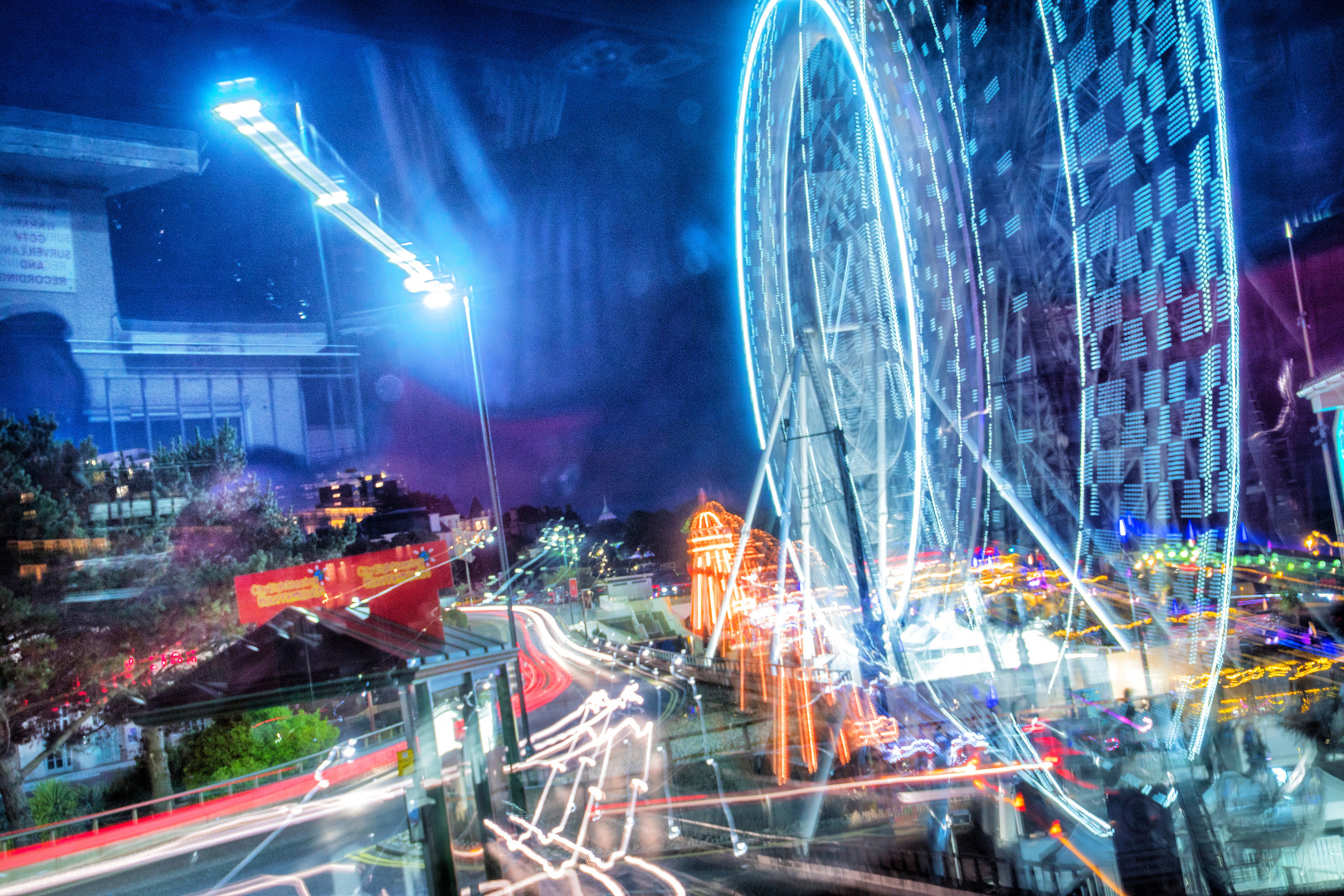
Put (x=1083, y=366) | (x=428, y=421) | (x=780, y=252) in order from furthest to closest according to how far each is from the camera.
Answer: (x=428, y=421), (x=780, y=252), (x=1083, y=366)

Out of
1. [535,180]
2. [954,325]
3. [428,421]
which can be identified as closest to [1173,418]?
[954,325]

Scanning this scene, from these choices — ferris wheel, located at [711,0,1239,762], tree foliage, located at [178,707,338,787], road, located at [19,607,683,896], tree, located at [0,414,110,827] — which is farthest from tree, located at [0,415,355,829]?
ferris wheel, located at [711,0,1239,762]

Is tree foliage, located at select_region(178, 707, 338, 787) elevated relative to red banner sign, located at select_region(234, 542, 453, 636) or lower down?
lower down

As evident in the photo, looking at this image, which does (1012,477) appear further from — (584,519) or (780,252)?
(584,519)

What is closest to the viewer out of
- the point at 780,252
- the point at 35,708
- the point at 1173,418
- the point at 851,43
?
the point at 1173,418

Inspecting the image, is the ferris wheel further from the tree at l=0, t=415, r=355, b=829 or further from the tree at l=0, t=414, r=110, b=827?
the tree at l=0, t=414, r=110, b=827

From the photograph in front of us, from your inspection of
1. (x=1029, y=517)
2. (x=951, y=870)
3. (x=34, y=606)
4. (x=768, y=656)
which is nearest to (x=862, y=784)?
(x=951, y=870)

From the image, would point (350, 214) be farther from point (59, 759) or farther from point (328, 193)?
point (59, 759)
